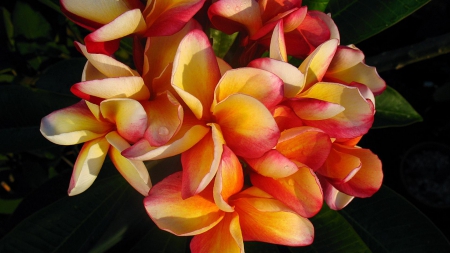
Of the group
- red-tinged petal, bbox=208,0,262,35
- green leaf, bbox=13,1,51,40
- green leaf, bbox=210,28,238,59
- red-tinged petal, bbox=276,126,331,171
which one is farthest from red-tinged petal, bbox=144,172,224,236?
green leaf, bbox=13,1,51,40

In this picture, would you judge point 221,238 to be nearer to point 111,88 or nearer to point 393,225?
point 111,88

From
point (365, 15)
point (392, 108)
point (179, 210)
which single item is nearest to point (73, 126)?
point (179, 210)

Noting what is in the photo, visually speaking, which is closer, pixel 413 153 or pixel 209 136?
pixel 209 136

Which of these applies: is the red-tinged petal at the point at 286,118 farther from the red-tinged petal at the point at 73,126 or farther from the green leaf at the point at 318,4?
the green leaf at the point at 318,4

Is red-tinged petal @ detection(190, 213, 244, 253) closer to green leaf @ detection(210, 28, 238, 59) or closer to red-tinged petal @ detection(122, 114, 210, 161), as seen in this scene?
red-tinged petal @ detection(122, 114, 210, 161)

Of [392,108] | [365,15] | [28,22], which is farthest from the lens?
[28,22]

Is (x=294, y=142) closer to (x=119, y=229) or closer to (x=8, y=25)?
(x=119, y=229)

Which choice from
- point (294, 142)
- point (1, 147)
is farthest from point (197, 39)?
point (1, 147)
